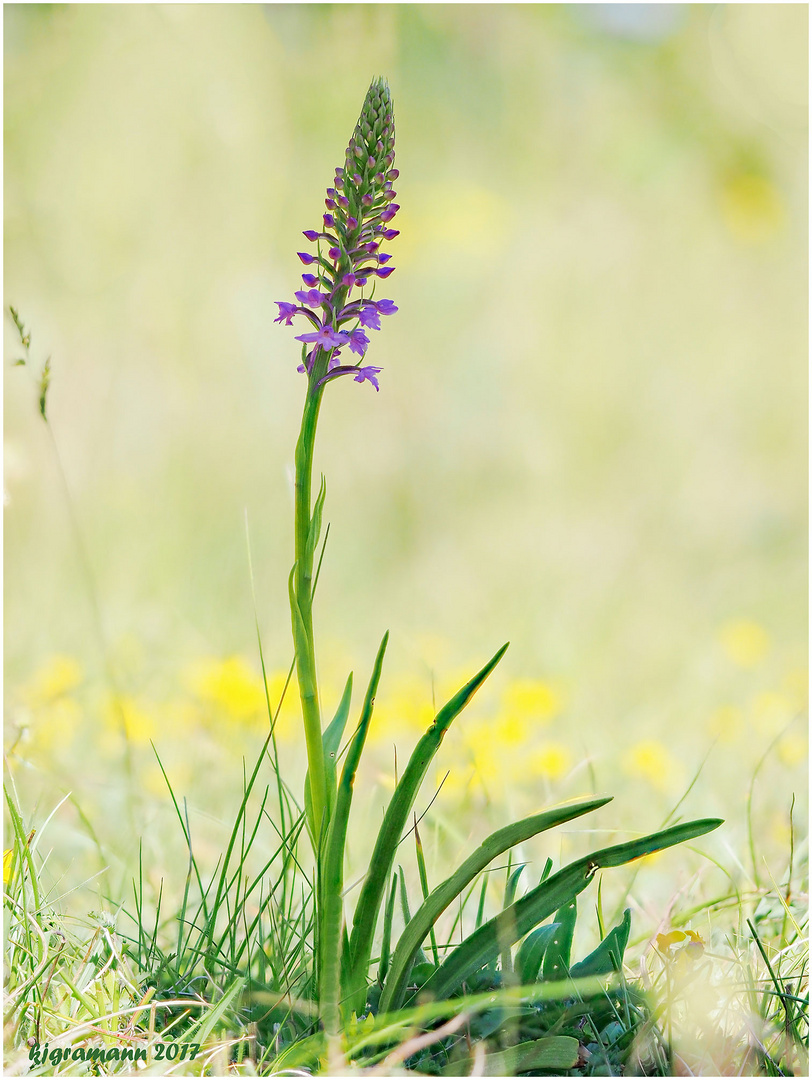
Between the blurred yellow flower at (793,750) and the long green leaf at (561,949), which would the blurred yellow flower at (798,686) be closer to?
the blurred yellow flower at (793,750)

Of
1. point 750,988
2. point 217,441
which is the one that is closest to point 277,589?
point 217,441

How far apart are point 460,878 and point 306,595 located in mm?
491

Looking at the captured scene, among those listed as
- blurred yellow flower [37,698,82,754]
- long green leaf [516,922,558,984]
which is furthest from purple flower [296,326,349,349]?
blurred yellow flower [37,698,82,754]

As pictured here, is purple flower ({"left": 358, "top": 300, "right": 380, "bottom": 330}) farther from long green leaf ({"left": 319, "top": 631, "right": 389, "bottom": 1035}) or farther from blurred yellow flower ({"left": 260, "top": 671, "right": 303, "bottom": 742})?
blurred yellow flower ({"left": 260, "top": 671, "right": 303, "bottom": 742})

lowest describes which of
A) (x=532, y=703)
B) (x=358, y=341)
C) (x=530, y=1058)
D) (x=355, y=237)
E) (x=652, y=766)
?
(x=530, y=1058)

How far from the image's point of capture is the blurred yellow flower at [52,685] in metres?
2.55

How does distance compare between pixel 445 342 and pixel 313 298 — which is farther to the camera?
pixel 445 342

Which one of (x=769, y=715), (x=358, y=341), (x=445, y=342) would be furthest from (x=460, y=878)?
(x=445, y=342)

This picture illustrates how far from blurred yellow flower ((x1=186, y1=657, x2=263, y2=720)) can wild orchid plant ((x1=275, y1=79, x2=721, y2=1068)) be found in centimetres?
145

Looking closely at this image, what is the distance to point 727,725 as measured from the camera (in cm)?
298

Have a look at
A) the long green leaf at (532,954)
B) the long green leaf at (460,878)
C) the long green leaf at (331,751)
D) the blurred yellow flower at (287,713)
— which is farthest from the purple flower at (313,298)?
the blurred yellow flower at (287,713)

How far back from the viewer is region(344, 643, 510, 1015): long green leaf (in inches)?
47.8

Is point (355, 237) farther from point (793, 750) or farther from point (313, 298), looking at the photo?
point (793, 750)

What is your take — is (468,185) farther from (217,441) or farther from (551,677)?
(551,677)
